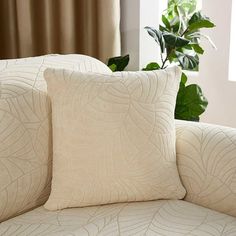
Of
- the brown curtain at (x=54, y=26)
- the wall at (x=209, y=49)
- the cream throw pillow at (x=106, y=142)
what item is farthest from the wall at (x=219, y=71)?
the cream throw pillow at (x=106, y=142)

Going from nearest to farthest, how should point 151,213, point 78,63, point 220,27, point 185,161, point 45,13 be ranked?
point 151,213 < point 185,161 < point 78,63 < point 45,13 < point 220,27

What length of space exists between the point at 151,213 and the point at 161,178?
0.14 metres

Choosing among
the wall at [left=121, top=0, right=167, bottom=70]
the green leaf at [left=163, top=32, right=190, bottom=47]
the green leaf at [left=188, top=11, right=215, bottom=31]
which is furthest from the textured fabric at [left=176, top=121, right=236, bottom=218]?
the wall at [left=121, top=0, right=167, bottom=70]

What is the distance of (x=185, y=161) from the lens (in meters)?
1.39

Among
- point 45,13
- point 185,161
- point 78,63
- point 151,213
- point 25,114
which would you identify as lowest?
point 151,213

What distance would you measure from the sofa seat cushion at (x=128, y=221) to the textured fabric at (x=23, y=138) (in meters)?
0.06

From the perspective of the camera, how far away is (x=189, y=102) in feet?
6.15

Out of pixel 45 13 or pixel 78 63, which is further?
pixel 45 13

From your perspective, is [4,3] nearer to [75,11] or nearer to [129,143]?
[75,11]

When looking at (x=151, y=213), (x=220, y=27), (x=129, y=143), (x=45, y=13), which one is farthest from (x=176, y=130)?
(x=220, y=27)

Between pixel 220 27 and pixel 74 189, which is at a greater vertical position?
pixel 220 27

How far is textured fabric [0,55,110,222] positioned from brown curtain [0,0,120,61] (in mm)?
752

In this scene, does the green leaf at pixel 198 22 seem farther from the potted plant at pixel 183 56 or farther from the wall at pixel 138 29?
the wall at pixel 138 29

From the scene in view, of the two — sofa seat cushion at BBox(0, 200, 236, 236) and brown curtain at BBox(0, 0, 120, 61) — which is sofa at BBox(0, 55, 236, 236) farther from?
brown curtain at BBox(0, 0, 120, 61)
